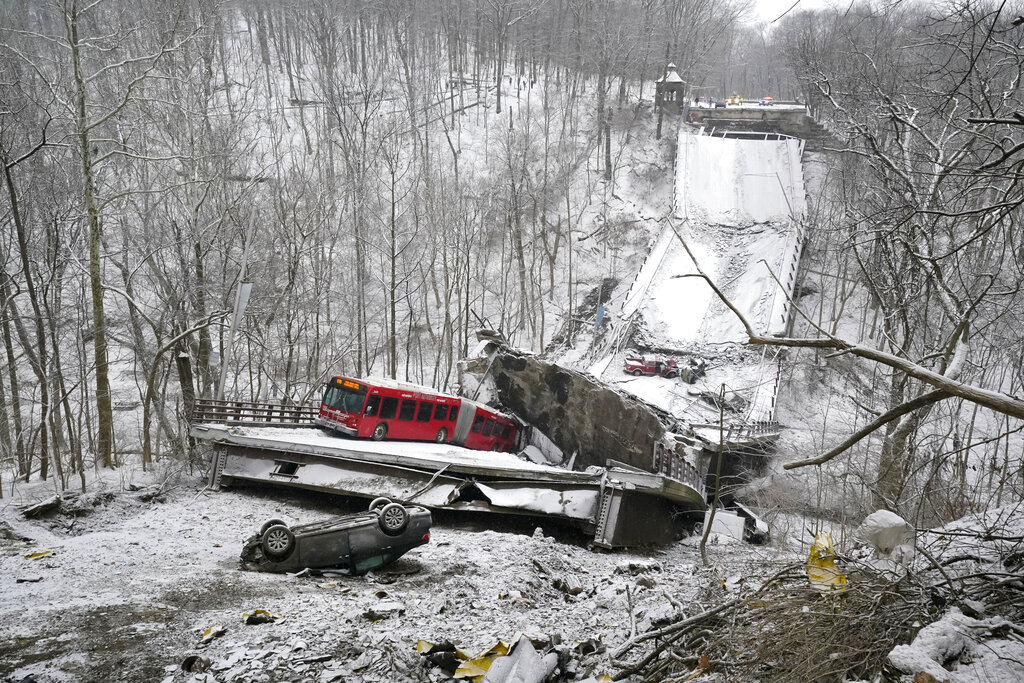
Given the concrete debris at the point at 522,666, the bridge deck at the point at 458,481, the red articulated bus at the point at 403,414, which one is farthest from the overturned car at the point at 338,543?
the red articulated bus at the point at 403,414

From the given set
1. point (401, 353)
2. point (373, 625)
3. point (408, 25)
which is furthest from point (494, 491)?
point (408, 25)

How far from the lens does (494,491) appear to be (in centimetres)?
1195

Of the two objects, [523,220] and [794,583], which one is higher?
[523,220]

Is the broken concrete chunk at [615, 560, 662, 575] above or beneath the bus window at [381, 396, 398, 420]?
beneath

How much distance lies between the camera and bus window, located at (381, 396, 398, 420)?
16.8m

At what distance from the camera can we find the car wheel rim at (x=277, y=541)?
8.55m

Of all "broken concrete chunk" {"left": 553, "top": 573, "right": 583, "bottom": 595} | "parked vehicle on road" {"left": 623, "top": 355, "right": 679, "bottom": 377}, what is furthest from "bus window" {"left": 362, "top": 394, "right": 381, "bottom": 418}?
"parked vehicle on road" {"left": 623, "top": 355, "right": 679, "bottom": 377}

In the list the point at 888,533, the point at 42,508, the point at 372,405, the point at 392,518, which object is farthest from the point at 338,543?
the point at 372,405

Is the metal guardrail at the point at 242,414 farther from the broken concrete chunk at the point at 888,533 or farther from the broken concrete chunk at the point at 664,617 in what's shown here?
the broken concrete chunk at the point at 888,533

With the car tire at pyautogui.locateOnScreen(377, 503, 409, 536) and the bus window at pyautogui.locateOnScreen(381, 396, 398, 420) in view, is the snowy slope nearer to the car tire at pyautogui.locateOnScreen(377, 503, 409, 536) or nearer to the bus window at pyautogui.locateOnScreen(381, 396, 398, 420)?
the bus window at pyautogui.locateOnScreen(381, 396, 398, 420)

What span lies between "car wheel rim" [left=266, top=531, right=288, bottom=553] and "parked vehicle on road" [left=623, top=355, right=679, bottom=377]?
21400 mm

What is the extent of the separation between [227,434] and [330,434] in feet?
11.9

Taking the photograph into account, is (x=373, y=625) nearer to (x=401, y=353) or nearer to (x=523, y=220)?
(x=401, y=353)

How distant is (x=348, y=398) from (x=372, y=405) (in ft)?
2.05
